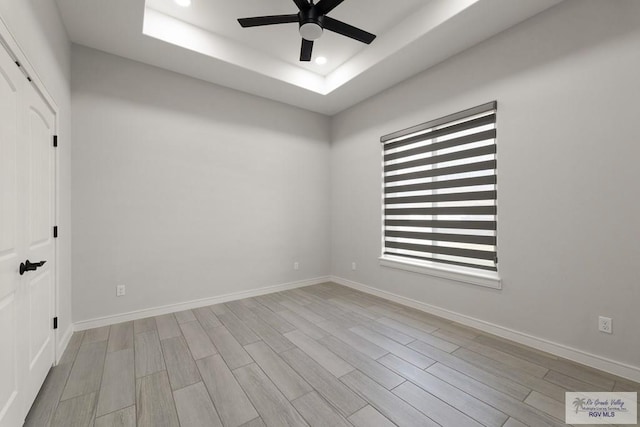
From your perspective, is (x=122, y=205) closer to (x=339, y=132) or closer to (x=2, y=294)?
(x=2, y=294)

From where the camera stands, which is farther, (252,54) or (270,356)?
(252,54)

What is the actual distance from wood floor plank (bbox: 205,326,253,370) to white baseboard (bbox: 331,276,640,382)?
216 centimetres

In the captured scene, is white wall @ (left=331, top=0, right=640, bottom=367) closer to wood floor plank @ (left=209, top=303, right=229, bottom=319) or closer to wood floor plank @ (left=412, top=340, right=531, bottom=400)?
wood floor plank @ (left=412, top=340, right=531, bottom=400)

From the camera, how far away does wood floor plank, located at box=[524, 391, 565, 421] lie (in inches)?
63.8

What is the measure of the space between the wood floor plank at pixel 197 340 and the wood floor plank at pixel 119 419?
→ 24.9 inches

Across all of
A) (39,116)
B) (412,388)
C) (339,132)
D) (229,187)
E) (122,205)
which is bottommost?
(412,388)

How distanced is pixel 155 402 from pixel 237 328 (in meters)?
1.13

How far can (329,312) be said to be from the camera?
3.30 m

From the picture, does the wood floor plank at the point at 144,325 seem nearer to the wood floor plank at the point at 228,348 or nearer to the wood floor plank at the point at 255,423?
the wood floor plank at the point at 228,348

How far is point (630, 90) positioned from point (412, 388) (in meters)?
2.70

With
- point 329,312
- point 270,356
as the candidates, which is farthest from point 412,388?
point 329,312


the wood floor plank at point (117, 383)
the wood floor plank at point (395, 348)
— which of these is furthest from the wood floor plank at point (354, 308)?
the wood floor plank at point (117, 383)

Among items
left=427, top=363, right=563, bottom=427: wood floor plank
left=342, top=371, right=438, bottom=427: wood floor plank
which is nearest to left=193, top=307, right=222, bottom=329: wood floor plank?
left=342, top=371, right=438, bottom=427: wood floor plank

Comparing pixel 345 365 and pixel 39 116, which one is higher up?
pixel 39 116
